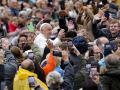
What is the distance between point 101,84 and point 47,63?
5.18 ft

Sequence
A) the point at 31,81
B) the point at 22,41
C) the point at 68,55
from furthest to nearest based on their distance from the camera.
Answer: the point at 22,41, the point at 68,55, the point at 31,81

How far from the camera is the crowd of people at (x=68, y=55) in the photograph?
13.7 metres

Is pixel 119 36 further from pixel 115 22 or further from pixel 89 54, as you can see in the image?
pixel 89 54

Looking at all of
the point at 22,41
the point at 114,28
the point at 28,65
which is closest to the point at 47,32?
the point at 22,41

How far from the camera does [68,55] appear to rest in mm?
14945

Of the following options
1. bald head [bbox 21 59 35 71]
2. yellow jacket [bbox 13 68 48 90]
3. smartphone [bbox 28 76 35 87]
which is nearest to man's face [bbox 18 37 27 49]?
bald head [bbox 21 59 35 71]

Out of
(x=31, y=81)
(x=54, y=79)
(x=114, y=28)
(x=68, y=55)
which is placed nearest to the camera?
(x=54, y=79)

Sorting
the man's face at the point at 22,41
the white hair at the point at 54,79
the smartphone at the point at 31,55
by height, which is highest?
the man's face at the point at 22,41

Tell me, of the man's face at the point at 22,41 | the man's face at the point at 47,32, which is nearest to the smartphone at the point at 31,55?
the man's face at the point at 22,41

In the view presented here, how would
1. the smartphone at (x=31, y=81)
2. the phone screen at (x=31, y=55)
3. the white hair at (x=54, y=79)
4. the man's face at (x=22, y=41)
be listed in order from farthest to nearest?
the man's face at (x=22, y=41) < the phone screen at (x=31, y=55) < the smartphone at (x=31, y=81) < the white hair at (x=54, y=79)

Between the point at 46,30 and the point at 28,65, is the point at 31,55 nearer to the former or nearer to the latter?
the point at 28,65

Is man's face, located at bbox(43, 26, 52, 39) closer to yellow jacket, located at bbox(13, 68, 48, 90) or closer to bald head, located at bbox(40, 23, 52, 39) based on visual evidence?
bald head, located at bbox(40, 23, 52, 39)

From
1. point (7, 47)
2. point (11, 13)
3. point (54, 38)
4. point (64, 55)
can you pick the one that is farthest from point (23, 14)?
point (64, 55)

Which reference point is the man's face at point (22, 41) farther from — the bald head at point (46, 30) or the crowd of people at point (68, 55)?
the bald head at point (46, 30)
